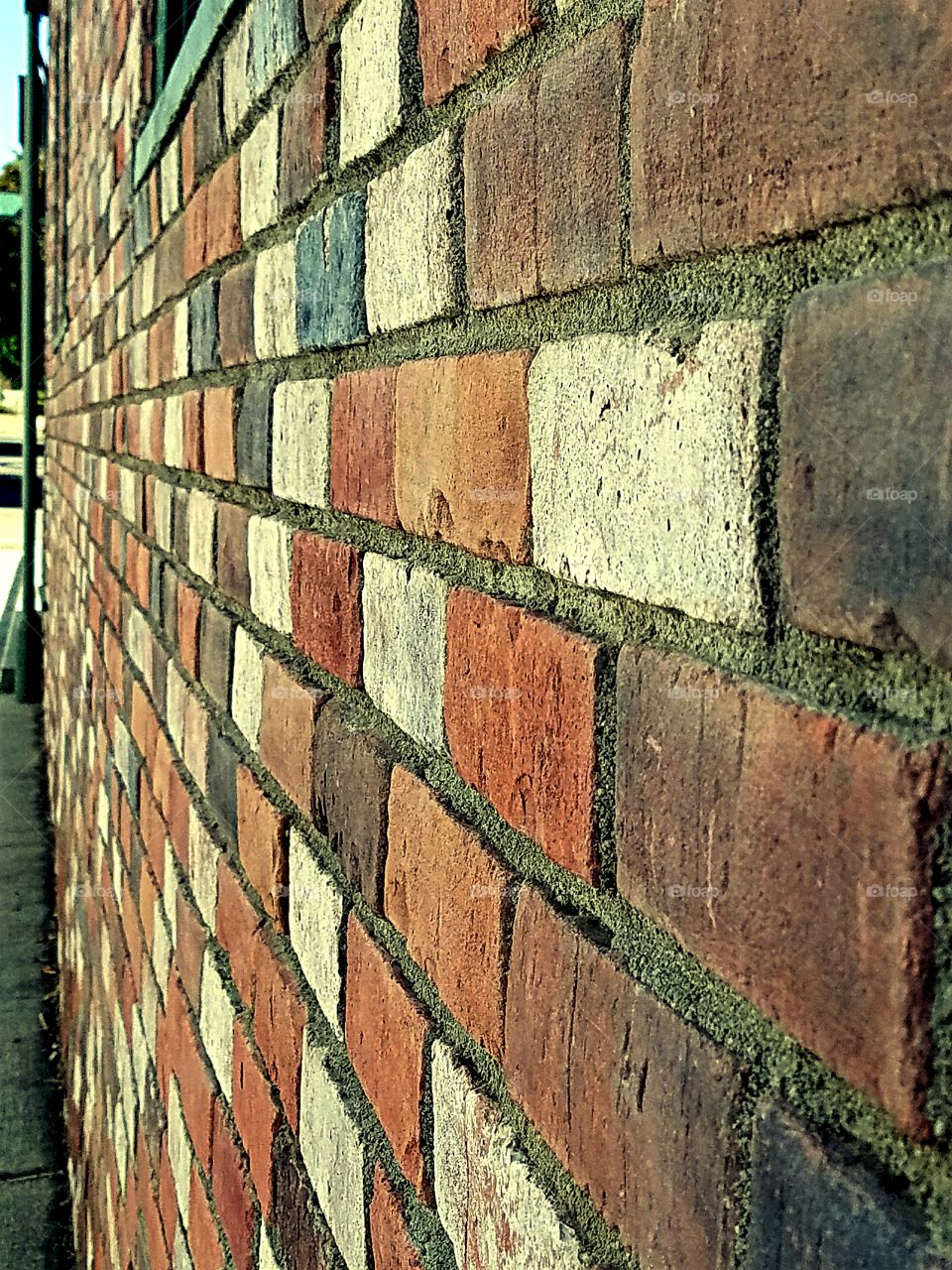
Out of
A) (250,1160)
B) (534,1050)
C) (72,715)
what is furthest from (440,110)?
(72,715)

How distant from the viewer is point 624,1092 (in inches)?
23.5

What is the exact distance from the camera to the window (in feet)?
6.96

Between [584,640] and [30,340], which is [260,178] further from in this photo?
[30,340]

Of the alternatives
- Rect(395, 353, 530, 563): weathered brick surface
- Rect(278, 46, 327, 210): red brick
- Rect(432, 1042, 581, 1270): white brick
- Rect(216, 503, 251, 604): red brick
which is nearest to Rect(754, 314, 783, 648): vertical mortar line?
Rect(395, 353, 530, 563): weathered brick surface

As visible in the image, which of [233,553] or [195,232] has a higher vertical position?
[195,232]

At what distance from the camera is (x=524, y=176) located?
0.70 m

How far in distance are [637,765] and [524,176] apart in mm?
316

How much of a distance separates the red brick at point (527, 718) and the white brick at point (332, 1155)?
36 cm

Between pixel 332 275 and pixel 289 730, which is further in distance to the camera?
pixel 289 730

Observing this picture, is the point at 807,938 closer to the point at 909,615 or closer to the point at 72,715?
the point at 909,615

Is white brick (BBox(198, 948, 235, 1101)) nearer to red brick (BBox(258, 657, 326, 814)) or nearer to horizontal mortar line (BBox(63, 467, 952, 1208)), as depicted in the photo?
red brick (BBox(258, 657, 326, 814))

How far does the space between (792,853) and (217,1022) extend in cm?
115

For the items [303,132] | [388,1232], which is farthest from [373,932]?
[303,132]

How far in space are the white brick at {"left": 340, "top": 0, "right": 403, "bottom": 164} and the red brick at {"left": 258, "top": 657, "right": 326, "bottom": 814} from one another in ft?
1.41
